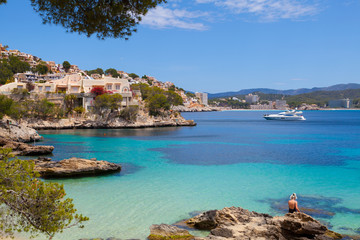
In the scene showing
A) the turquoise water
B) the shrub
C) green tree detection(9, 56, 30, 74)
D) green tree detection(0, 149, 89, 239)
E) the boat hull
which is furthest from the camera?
the boat hull

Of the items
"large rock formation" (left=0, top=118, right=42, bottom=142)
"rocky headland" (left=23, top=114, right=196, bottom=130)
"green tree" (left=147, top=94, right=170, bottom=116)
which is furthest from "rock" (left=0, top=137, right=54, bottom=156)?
"green tree" (left=147, top=94, right=170, bottom=116)

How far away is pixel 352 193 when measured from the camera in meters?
15.4

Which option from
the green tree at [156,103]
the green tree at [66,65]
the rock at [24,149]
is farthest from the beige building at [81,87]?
the green tree at [66,65]

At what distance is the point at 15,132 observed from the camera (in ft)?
109

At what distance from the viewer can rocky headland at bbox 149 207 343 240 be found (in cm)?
839

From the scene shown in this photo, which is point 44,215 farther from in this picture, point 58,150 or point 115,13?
point 58,150

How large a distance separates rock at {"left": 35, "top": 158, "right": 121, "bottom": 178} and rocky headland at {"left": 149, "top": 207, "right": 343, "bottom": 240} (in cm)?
983

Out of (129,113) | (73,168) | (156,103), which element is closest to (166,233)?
(73,168)

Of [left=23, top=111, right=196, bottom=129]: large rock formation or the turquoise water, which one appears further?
Result: [left=23, top=111, right=196, bottom=129]: large rock formation

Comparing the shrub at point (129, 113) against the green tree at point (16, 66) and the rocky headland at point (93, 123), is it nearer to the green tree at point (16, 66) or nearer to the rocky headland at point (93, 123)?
the rocky headland at point (93, 123)

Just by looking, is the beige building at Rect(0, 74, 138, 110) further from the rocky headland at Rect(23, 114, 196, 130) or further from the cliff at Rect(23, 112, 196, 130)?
the rocky headland at Rect(23, 114, 196, 130)

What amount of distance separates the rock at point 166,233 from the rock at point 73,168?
388 inches

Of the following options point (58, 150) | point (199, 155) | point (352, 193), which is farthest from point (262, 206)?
point (58, 150)

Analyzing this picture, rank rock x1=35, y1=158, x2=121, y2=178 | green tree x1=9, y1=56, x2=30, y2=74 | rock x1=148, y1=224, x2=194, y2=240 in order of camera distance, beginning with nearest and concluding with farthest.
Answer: rock x1=148, y1=224, x2=194, y2=240, rock x1=35, y1=158, x2=121, y2=178, green tree x1=9, y1=56, x2=30, y2=74
